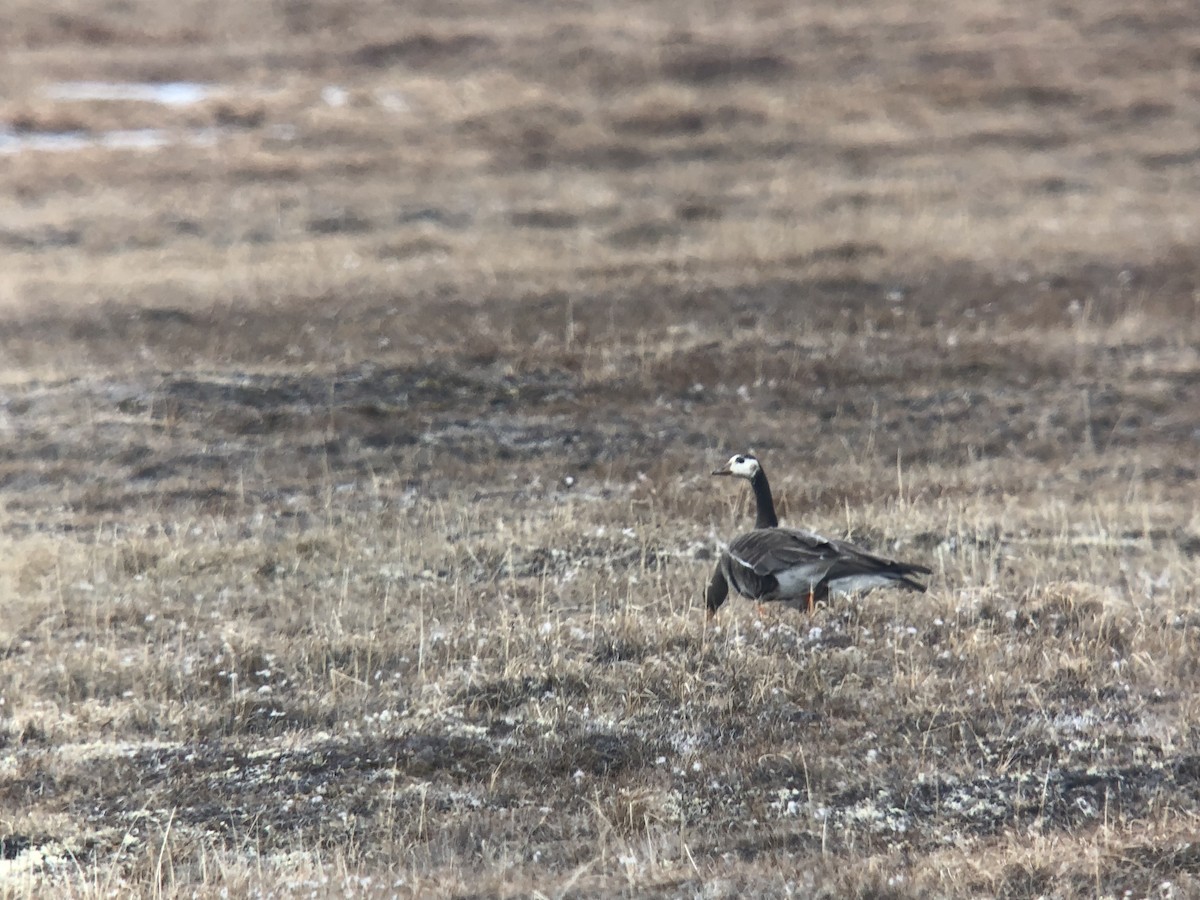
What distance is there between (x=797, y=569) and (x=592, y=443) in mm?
8632

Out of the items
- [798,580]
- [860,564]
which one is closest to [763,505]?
[798,580]

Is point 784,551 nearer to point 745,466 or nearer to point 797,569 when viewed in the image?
point 797,569

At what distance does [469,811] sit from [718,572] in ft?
10.7

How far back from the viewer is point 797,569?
28.1 ft

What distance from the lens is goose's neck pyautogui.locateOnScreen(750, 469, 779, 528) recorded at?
10.1m

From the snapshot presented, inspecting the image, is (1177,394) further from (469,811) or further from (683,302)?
(469,811)

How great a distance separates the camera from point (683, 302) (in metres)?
22.3

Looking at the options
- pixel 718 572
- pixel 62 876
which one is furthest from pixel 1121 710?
pixel 62 876

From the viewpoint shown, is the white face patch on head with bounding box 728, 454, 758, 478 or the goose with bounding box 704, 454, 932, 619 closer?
the goose with bounding box 704, 454, 932, 619

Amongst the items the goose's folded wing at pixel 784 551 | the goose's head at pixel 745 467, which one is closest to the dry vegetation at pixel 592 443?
the goose's folded wing at pixel 784 551

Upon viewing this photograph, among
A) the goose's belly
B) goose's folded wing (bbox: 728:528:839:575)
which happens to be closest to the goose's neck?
goose's folded wing (bbox: 728:528:839:575)

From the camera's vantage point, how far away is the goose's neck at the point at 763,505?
10.1 meters

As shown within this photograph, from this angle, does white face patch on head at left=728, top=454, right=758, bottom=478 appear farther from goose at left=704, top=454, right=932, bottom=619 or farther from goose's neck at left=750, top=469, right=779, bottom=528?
goose at left=704, top=454, right=932, bottom=619

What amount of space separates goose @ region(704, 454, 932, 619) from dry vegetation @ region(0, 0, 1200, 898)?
0.25 metres
